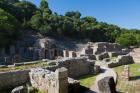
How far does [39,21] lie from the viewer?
76.0 m

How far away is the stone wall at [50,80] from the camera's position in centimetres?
2050

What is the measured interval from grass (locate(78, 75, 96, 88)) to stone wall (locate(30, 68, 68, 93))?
4.20 metres

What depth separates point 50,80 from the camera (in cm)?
2175

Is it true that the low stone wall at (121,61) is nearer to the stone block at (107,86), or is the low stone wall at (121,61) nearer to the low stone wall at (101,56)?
the low stone wall at (101,56)

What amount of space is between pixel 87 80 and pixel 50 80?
22.7 ft

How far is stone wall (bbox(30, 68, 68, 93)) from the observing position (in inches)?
807

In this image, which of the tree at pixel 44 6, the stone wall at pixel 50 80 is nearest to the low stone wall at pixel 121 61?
the stone wall at pixel 50 80

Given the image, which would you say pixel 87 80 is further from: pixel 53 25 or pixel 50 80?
pixel 53 25

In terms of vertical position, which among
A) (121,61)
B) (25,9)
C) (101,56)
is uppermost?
(25,9)

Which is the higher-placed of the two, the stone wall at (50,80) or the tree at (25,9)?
the tree at (25,9)

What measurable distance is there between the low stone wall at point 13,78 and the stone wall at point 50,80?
61 centimetres

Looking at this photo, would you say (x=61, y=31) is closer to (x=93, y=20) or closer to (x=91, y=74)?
(x=93, y=20)

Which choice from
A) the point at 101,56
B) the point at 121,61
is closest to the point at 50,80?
the point at 121,61

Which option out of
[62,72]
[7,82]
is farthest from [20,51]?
[62,72]
